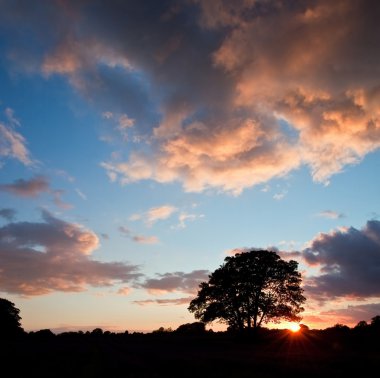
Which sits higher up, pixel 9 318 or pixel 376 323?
pixel 9 318

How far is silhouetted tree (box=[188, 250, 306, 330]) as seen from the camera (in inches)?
2408

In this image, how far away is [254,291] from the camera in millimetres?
62000

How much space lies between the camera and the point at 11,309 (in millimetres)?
120625

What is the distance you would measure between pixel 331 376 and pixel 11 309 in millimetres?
121301

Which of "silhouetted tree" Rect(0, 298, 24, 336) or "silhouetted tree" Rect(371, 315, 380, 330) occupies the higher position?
"silhouetted tree" Rect(0, 298, 24, 336)

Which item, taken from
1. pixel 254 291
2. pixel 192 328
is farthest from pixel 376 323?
pixel 192 328

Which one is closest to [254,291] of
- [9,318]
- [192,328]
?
[192,328]

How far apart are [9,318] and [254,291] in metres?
85.5

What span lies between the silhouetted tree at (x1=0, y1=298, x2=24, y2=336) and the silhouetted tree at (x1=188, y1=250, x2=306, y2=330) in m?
68.9

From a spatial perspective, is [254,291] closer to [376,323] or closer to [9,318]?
[376,323]

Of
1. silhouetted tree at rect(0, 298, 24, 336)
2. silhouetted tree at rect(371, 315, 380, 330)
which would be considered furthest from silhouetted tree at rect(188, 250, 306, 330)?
silhouetted tree at rect(0, 298, 24, 336)

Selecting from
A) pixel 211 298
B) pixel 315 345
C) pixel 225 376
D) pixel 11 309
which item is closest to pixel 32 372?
pixel 225 376

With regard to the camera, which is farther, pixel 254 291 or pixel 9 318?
pixel 9 318

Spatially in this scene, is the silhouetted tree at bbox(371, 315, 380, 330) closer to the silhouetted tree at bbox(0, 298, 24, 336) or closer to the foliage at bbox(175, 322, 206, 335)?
the foliage at bbox(175, 322, 206, 335)
